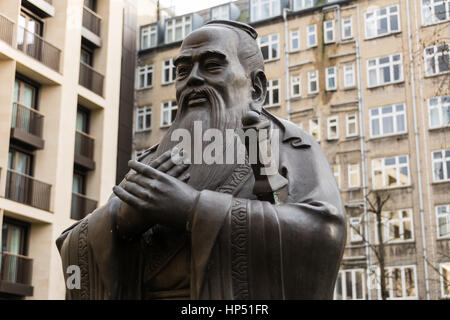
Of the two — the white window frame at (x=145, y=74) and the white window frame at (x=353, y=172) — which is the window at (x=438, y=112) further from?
the white window frame at (x=145, y=74)

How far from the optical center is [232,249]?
323cm

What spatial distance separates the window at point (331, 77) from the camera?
117 feet

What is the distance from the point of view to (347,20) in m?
36.4

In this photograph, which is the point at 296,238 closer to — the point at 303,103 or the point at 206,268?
the point at 206,268

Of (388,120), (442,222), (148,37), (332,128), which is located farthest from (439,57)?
(148,37)

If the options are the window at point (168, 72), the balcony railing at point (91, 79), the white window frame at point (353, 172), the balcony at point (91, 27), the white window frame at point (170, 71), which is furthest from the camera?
the window at point (168, 72)

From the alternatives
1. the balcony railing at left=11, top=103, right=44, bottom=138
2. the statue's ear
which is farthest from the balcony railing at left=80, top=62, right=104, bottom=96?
the statue's ear

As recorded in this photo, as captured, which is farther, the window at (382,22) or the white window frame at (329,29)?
the white window frame at (329,29)

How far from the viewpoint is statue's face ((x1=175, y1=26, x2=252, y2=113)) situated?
3.77m

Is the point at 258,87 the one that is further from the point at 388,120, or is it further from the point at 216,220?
the point at 388,120

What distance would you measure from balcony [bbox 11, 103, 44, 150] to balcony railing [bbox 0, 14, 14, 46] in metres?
2.26

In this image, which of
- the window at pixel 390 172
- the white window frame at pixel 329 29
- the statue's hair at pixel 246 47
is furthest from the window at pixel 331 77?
the statue's hair at pixel 246 47

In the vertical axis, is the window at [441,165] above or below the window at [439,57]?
above

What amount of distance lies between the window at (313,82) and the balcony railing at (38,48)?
14.2m
